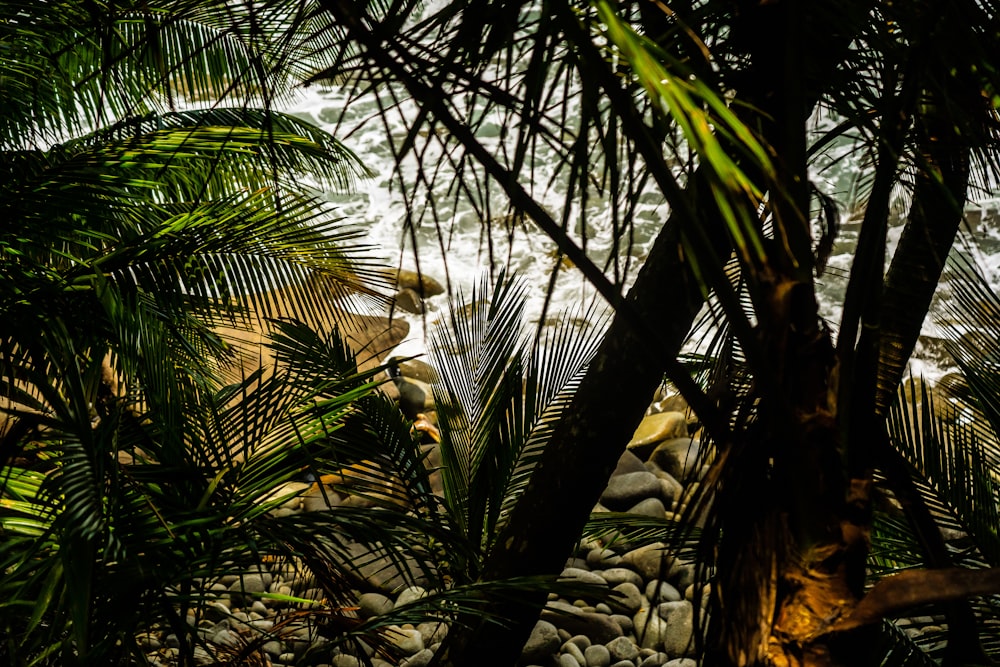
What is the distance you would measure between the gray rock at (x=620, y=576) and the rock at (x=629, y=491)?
0.59 m

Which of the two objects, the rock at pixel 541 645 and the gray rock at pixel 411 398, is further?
the gray rock at pixel 411 398

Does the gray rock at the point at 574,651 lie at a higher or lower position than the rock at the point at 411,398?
lower

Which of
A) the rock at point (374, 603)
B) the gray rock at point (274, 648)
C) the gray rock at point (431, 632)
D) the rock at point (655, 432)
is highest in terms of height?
the rock at point (655, 432)

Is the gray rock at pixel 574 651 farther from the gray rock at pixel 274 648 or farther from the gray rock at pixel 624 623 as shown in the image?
the gray rock at pixel 274 648

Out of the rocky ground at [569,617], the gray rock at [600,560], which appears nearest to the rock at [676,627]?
the rocky ground at [569,617]

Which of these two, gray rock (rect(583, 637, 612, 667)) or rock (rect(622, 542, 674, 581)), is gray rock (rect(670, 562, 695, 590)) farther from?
gray rock (rect(583, 637, 612, 667))

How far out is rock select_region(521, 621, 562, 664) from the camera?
346 cm

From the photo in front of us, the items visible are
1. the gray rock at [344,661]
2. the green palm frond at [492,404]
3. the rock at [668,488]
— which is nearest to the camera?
the green palm frond at [492,404]

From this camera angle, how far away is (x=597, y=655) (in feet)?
11.6

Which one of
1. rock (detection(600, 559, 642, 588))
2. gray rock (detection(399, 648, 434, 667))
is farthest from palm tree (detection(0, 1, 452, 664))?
rock (detection(600, 559, 642, 588))

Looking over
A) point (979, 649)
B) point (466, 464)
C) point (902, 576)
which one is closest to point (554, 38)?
point (902, 576)

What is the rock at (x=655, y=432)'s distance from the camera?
18.2 feet

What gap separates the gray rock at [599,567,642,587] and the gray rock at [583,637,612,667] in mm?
487

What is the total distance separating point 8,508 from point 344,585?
0.85m
